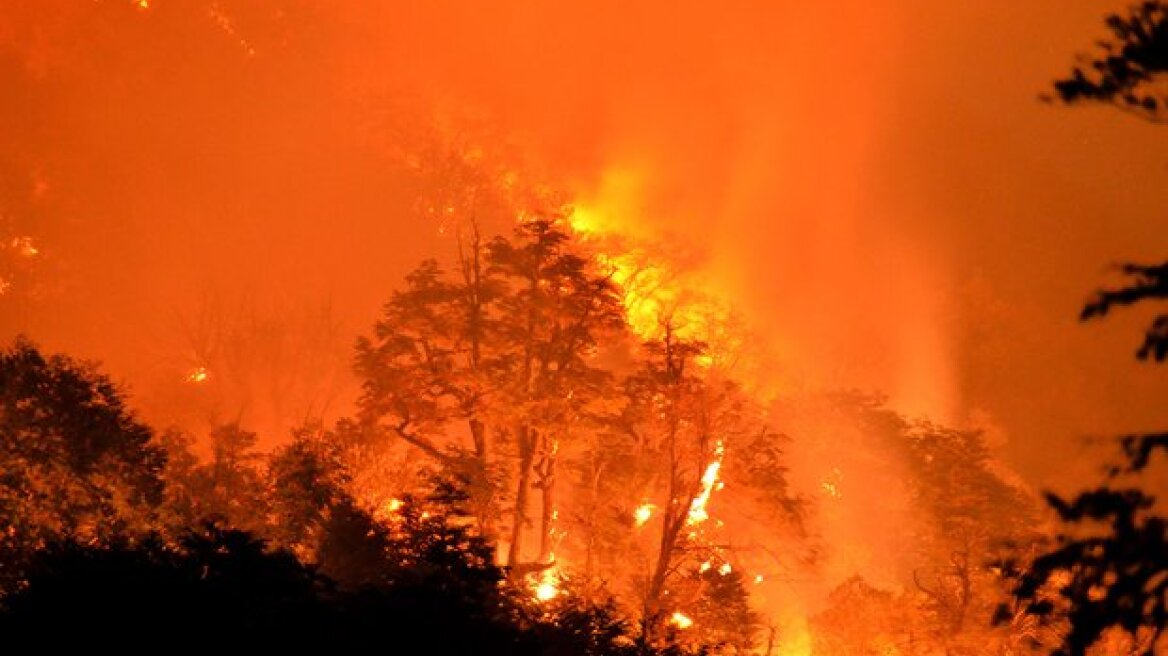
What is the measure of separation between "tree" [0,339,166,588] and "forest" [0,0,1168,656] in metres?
0.04

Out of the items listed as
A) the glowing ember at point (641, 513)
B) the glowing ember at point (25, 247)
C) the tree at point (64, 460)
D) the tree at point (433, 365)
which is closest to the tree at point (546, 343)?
the tree at point (433, 365)

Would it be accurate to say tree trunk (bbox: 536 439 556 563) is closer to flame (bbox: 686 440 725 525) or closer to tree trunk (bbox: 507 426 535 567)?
tree trunk (bbox: 507 426 535 567)

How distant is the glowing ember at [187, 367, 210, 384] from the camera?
2042 inches

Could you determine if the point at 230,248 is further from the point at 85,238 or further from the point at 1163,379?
the point at 1163,379

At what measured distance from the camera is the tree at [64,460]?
12742 mm

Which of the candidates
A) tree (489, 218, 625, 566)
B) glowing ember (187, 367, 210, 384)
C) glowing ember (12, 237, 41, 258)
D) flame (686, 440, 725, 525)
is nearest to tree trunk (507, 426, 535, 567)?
tree (489, 218, 625, 566)

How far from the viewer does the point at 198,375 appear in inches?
2047

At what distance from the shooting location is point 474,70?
279 ft

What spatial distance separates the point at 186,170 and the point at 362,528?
5995 centimetres

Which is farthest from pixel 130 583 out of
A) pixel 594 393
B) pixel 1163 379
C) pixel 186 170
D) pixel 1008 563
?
pixel 1163 379

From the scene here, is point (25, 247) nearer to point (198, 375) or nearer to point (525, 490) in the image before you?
point (198, 375)

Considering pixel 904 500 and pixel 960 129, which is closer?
pixel 904 500

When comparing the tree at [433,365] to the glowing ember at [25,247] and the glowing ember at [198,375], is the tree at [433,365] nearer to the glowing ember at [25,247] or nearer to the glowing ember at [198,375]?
the glowing ember at [198,375]

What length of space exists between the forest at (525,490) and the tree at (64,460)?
0.04 meters
